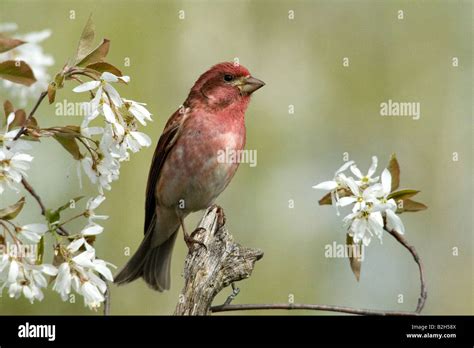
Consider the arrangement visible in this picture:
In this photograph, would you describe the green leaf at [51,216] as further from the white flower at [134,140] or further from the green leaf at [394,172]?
the green leaf at [394,172]

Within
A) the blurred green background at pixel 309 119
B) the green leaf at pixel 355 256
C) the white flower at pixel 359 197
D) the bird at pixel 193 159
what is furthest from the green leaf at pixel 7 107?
the blurred green background at pixel 309 119

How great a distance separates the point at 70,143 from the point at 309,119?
5.74 meters

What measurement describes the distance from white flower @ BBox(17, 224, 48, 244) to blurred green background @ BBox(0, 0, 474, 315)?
4.16 metres

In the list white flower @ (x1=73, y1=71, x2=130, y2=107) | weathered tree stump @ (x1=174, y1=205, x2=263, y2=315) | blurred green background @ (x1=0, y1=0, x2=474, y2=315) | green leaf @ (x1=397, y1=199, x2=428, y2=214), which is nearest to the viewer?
white flower @ (x1=73, y1=71, x2=130, y2=107)

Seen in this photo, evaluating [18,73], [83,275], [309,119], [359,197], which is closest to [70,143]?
[18,73]

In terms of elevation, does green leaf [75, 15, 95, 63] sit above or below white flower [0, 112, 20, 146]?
above

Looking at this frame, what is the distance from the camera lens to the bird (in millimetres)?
6816

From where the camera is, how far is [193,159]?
682cm

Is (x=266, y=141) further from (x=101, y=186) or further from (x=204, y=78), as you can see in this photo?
(x=101, y=186)

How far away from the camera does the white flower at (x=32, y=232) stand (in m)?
3.56

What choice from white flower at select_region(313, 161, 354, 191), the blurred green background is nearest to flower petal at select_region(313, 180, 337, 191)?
white flower at select_region(313, 161, 354, 191)

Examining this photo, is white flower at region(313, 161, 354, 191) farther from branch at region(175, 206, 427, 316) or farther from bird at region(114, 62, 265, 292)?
bird at region(114, 62, 265, 292)
